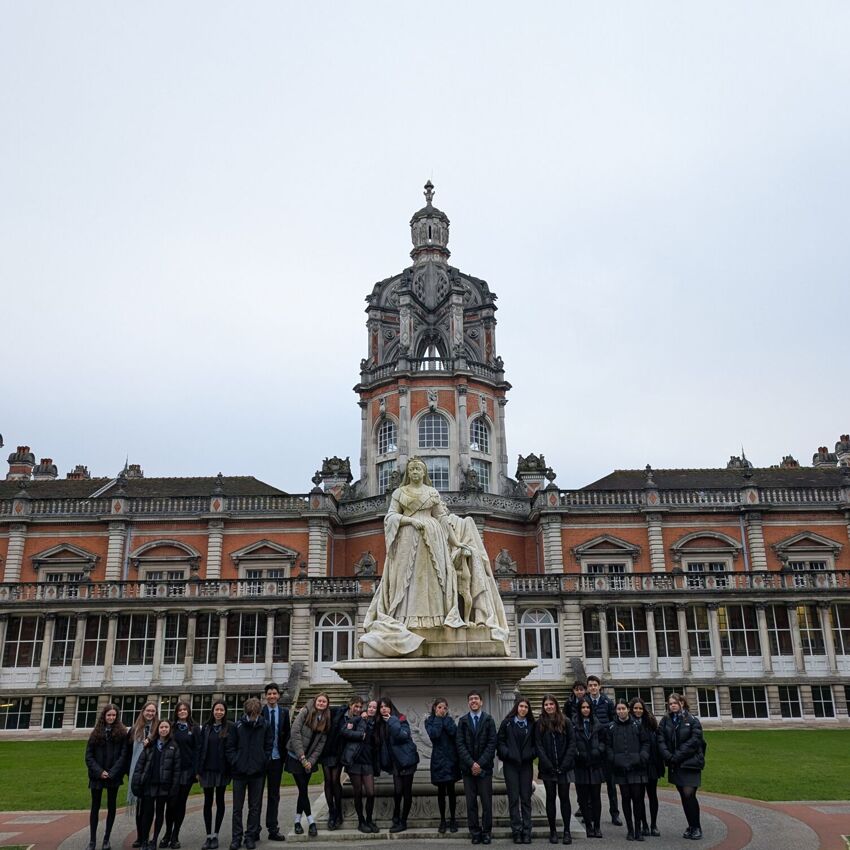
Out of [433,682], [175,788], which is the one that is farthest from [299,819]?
[433,682]

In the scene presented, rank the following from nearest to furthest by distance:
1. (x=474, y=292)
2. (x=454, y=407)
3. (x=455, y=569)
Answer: (x=455, y=569) < (x=454, y=407) < (x=474, y=292)

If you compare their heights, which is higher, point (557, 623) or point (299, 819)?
point (557, 623)

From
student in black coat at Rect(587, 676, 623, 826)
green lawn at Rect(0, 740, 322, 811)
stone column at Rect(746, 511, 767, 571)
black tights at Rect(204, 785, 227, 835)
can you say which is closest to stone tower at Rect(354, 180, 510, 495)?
stone column at Rect(746, 511, 767, 571)

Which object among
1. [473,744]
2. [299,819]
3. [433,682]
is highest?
[433,682]

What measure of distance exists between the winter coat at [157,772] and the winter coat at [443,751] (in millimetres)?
2613

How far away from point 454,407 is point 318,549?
9.62 metres

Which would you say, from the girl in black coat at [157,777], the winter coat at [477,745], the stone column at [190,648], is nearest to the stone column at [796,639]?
the stone column at [190,648]

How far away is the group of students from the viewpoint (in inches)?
336

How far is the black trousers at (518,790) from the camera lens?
28.0 feet

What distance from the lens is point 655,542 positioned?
3681 cm

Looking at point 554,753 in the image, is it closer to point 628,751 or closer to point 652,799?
point 628,751

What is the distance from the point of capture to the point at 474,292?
150ft

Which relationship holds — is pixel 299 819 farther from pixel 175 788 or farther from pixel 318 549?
pixel 318 549

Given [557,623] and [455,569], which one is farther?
[557,623]
